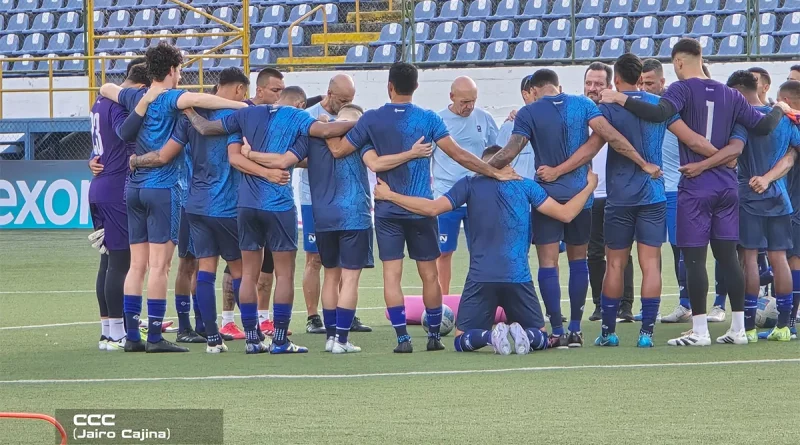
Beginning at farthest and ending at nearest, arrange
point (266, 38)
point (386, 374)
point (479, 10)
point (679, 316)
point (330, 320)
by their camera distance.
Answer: point (266, 38)
point (479, 10)
point (679, 316)
point (330, 320)
point (386, 374)

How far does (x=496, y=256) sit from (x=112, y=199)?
9.72 ft

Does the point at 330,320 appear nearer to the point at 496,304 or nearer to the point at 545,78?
the point at 496,304

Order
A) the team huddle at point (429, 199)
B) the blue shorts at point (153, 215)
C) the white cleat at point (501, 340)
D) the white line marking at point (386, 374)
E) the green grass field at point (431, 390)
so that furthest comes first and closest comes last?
the blue shorts at point (153, 215) < the team huddle at point (429, 199) < the white cleat at point (501, 340) < the white line marking at point (386, 374) < the green grass field at point (431, 390)

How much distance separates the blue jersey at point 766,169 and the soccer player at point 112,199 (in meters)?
4.58

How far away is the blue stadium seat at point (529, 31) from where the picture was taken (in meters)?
23.7

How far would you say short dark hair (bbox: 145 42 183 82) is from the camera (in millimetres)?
8844

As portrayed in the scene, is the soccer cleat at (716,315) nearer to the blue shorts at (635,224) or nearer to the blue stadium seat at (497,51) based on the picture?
the blue shorts at (635,224)

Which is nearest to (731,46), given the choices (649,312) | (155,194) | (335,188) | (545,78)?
(545,78)

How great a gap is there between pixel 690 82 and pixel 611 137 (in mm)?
723

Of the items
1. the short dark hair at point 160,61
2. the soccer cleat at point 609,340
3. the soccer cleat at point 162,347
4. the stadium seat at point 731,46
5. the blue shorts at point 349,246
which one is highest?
the stadium seat at point 731,46

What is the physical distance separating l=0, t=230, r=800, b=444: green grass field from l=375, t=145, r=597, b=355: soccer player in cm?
17

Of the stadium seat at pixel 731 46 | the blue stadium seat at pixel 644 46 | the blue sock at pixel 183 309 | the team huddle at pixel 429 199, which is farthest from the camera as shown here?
the blue stadium seat at pixel 644 46

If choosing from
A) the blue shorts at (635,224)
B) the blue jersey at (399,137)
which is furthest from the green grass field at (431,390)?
the blue jersey at (399,137)

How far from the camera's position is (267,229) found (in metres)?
8.74
